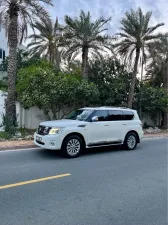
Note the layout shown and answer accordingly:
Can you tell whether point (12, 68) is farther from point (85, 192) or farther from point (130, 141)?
point (85, 192)

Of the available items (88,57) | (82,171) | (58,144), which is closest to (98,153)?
(58,144)

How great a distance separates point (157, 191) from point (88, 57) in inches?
626

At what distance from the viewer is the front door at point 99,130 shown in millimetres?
9109

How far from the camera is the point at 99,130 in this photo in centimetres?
934

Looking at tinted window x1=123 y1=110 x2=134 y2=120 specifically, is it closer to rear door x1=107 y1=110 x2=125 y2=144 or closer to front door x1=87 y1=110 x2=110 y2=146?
rear door x1=107 y1=110 x2=125 y2=144

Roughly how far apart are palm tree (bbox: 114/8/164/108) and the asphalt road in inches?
528

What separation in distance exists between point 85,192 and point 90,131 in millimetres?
4083

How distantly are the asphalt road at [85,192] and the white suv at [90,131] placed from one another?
1.79ft

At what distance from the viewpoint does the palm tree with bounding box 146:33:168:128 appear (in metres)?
20.1

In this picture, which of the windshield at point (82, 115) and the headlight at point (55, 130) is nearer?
the headlight at point (55, 130)

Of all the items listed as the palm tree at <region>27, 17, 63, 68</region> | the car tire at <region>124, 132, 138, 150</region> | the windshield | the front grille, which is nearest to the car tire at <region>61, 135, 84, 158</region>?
the front grille

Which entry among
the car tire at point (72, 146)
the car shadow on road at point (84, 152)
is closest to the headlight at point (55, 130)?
the car tire at point (72, 146)

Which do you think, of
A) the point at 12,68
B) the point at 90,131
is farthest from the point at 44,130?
the point at 12,68

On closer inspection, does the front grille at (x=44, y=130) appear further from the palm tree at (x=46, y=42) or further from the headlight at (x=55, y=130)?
the palm tree at (x=46, y=42)
